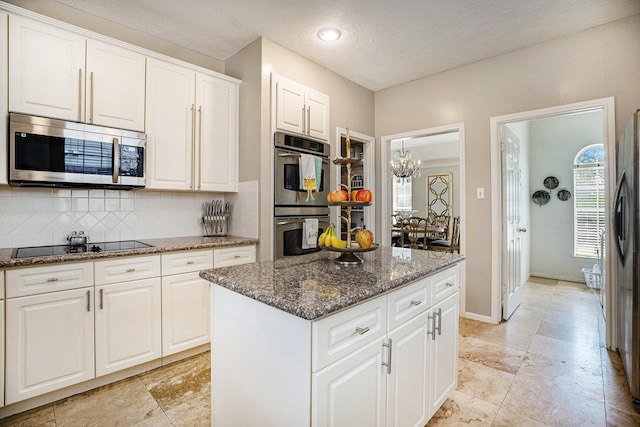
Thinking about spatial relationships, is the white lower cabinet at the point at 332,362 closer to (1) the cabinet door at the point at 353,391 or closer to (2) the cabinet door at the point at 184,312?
(1) the cabinet door at the point at 353,391

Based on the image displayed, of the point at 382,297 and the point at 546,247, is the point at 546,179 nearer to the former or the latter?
the point at 546,247

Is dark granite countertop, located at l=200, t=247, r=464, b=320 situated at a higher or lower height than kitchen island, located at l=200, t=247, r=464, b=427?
higher

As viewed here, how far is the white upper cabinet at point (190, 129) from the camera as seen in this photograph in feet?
8.32

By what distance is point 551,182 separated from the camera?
203 inches

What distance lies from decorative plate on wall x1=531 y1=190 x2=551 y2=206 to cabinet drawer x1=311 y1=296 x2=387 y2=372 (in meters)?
5.29

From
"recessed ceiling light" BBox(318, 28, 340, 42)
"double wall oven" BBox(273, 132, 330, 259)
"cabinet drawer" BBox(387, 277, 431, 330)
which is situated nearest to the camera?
"cabinet drawer" BBox(387, 277, 431, 330)

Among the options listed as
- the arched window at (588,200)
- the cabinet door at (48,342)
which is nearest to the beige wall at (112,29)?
the cabinet door at (48,342)

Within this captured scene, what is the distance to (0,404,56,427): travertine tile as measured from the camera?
1.74m

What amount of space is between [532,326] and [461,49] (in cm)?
283

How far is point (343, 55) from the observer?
3160mm

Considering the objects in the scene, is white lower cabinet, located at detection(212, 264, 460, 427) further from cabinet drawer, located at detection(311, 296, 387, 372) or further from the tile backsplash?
the tile backsplash

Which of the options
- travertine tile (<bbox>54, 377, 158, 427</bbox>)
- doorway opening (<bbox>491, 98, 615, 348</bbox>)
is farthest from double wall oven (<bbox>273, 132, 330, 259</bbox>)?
doorway opening (<bbox>491, 98, 615, 348</bbox>)

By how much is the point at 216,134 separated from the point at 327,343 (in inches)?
95.7

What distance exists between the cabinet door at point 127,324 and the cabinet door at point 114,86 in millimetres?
1222
